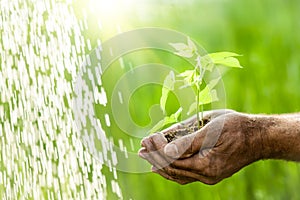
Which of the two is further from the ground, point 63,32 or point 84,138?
point 63,32

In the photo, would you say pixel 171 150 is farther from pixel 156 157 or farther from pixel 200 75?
pixel 200 75

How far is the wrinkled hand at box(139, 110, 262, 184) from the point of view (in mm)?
980

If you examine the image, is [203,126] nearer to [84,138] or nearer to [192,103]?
[192,103]

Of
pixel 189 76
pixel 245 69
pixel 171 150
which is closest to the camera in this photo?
pixel 171 150

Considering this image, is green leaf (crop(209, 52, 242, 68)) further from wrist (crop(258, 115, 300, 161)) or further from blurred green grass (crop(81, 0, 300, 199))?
blurred green grass (crop(81, 0, 300, 199))

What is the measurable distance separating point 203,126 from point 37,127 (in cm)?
73

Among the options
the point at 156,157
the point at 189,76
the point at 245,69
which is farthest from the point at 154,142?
the point at 245,69

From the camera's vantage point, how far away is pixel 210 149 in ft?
3.30

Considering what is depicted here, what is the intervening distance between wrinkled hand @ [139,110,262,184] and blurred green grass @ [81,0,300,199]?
360mm

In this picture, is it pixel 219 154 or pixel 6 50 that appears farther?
pixel 6 50

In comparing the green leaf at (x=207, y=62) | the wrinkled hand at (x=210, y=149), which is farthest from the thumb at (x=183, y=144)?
the green leaf at (x=207, y=62)

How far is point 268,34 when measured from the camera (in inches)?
57.1

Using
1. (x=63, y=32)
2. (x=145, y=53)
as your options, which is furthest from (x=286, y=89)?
(x=63, y=32)

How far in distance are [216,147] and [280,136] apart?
0.14 meters
